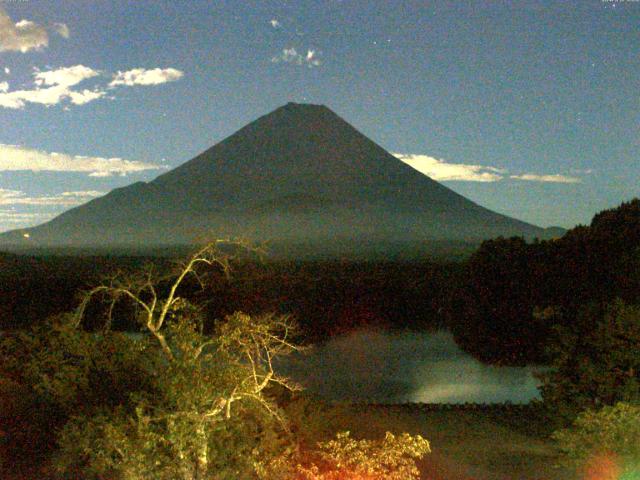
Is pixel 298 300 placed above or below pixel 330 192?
below

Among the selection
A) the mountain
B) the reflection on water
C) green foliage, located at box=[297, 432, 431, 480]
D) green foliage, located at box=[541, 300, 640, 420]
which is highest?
the mountain

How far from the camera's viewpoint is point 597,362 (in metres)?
7.29

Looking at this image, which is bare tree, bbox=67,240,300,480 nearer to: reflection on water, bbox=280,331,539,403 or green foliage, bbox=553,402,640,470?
green foliage, bbox=553,402,640,470

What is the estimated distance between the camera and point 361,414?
838 cm

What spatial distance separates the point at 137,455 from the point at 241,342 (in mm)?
1161

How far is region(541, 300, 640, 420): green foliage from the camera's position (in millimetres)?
6879

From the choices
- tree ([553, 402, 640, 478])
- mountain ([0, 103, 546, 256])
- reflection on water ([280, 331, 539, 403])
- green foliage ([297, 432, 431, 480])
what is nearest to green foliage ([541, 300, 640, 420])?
tree ([553, 402, 640, 478])

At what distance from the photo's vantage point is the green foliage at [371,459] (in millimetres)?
5121

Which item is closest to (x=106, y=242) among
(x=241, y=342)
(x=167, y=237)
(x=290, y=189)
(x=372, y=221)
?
(x=167, y=237)

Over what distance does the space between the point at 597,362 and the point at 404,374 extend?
7.37 meters

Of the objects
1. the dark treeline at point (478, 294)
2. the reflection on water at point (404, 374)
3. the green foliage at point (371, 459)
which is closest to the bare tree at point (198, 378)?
the dark treeline at point (478, 294)

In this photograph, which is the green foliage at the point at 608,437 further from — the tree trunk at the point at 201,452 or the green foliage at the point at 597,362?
the tree trunk at the point at 201,452

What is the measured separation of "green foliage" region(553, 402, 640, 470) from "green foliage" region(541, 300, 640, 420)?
1.13 meters

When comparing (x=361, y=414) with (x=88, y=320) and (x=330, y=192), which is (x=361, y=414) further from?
(x=330, y=192)
